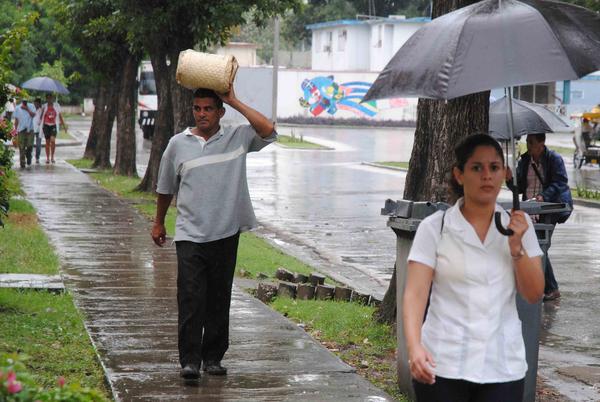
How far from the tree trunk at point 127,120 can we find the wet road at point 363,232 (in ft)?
9.77

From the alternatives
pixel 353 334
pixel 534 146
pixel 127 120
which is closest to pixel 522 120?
pixel 534 146

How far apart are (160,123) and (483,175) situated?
17.7 m

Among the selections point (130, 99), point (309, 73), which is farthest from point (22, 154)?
point (309, 73)

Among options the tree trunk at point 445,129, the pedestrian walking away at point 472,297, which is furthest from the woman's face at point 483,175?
the tree trunk at point 445,129

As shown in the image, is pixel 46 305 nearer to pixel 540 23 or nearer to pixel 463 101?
pixel 463 101

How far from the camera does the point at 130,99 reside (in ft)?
84.1

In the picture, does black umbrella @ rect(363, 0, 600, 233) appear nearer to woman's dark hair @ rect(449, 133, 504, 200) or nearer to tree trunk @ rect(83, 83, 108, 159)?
woman's dark hair @ rect(449, 133, 504, 200)

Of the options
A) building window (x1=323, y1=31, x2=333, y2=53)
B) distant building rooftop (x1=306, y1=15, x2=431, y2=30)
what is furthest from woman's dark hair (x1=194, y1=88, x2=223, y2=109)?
building window (x1=323, y1=31, x2=333, y2=53)

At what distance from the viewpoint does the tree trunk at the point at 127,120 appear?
25734mm

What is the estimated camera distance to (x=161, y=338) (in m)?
8.28

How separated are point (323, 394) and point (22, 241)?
7429mm

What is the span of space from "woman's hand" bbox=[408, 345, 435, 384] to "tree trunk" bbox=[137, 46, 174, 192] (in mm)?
17301

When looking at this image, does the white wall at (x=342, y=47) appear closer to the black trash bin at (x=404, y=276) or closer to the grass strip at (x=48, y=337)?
the grass strip at (x=48, y=337)

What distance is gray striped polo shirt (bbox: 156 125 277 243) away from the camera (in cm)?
703
